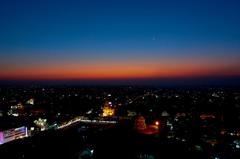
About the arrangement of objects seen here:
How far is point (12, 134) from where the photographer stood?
29703 mm

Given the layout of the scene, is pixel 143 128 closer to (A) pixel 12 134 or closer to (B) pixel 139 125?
(B) pixel 139 125

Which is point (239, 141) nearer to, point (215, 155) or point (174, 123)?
point (215, 155)

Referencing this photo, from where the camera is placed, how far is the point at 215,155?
55.8ft

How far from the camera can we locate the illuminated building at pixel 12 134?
28312 millimetres

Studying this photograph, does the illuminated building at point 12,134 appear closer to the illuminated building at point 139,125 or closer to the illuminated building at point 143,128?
the illuminated building at point 139,125

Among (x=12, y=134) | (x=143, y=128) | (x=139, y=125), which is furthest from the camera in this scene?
(x=12, y=134)

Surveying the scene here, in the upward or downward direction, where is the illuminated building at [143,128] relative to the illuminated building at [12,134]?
upward

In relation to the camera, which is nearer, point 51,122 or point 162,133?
point 162,133

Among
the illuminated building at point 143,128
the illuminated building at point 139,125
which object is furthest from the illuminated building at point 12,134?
the illuminated building at point 143,128

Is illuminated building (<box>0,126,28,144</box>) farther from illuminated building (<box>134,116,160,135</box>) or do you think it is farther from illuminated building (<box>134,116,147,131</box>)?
illuminated building (<box>134,116,160,135</box>)

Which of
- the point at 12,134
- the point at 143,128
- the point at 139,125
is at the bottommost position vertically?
the point at 12,134

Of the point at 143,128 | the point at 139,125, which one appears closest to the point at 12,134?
the point at 139,125

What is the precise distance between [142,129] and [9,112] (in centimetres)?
2994

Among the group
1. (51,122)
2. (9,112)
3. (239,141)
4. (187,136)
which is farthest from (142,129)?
(9,112)
